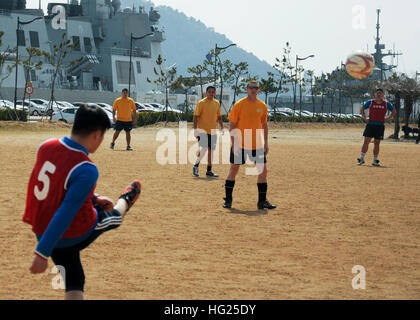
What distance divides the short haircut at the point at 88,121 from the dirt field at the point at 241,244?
188cm

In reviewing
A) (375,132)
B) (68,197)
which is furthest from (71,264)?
(375,132)

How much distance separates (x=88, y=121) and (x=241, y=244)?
3.98 metres

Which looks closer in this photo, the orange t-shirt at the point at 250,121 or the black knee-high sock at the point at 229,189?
the orange t-shirt at the point at 250,121

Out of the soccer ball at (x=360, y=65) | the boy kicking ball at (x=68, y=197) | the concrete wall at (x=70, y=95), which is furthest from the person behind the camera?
the concrete wall at (x=70, y=95)

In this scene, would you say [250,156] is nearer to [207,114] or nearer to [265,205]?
[265,205]

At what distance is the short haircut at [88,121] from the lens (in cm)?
363

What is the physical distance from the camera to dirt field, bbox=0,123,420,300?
5.45 metres

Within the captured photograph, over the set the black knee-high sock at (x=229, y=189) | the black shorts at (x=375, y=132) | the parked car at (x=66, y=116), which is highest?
the black shorts at (x=375, y=132)

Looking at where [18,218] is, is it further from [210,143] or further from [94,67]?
[94,67]

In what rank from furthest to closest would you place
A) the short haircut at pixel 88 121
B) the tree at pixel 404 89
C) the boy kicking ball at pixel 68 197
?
the tree at pixel 404 89, the short haircut at pixel 88 121, the boy kicking ball at pixel 68 197

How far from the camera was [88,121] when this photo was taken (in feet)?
12.0

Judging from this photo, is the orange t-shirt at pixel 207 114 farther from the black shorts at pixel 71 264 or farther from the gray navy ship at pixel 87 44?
the gray navy ship at pixel 87 44

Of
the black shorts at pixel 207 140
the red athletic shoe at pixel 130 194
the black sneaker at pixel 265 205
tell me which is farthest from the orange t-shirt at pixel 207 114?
the red athletic shoe at pixel 130 194
